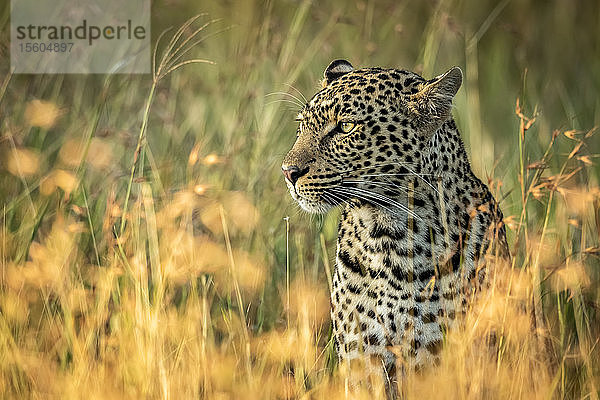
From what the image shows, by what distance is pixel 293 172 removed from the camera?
11.9ft

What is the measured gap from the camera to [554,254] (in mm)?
4074

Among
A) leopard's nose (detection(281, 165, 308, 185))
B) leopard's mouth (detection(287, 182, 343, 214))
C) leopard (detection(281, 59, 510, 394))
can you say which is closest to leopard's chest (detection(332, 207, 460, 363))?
leopard (detection(281, 59, 510, 394))

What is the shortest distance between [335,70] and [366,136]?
0.53 m

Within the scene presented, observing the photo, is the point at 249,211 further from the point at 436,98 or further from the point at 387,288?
the point at 436,98

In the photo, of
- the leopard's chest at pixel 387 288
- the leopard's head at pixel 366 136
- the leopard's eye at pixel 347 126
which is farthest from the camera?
the leopard's eye at pixel 347 126

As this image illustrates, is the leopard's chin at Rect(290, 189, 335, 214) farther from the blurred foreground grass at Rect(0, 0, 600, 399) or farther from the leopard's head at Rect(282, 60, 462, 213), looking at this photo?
the blurred foreground grass at Rect(0, 0, 600, 399)

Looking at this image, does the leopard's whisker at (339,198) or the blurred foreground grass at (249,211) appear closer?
the blurred foreground grass at (249,211)

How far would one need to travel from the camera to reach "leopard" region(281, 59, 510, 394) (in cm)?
347

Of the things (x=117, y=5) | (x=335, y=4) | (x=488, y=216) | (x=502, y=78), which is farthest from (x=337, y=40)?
(x=488, y=216)

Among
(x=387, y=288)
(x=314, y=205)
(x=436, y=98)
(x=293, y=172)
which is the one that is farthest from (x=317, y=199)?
(x=436, y=98)

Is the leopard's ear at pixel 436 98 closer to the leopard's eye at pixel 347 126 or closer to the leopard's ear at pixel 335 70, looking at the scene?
the leopard's eye at pixel 347 126

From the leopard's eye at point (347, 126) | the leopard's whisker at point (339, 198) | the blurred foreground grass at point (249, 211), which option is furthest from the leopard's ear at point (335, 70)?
the leopard's whisker at point (339, 198)

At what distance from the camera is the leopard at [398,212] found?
347 cm

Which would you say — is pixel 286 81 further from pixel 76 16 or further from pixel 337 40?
pixel 76 16
